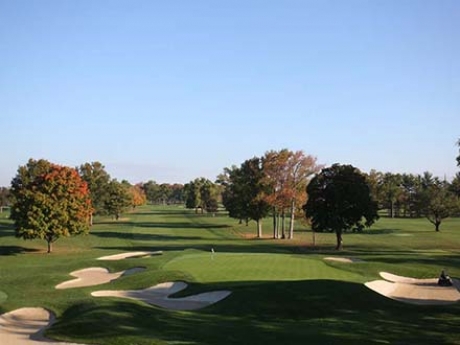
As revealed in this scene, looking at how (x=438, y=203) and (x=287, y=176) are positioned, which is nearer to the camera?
(x=287, y=176)

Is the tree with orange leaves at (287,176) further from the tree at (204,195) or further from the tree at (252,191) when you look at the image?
the tree at (204,195)

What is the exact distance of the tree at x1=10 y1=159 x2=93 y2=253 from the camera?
178ft

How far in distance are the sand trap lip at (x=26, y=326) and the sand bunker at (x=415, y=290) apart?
16.8 metres

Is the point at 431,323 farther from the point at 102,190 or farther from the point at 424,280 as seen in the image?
the point at 102,190

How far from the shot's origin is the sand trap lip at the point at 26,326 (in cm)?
1831

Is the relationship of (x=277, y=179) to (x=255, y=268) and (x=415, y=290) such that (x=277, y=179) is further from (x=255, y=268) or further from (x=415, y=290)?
(x=415, y=290)

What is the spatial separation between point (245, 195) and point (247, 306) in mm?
51974

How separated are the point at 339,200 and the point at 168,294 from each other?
28.4 meters

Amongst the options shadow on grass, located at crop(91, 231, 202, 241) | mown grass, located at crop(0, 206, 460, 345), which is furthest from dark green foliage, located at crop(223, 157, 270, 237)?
mown grass, located at crop(0, 206, 460, 345)

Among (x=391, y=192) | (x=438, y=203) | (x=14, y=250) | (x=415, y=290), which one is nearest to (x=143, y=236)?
(x=14, y=250)

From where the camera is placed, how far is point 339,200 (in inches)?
2021

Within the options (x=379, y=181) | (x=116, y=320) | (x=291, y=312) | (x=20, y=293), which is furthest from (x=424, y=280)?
(x=379, y=181)

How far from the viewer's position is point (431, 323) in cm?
2019

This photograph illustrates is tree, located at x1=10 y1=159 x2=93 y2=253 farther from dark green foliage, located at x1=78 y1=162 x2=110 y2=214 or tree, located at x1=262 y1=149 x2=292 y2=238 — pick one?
dark green foliage, located at x1=78 y1=162 x2=110 y2=214
